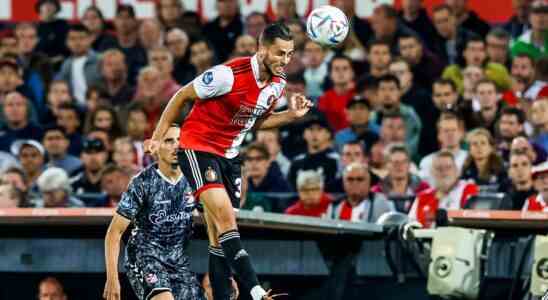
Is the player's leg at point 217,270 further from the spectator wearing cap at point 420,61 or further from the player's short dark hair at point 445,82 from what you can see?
the spectator wearing cap at point 420,61

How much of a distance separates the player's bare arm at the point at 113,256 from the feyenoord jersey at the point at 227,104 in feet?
2.53

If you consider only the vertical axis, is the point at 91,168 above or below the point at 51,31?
below

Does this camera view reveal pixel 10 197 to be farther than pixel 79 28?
No

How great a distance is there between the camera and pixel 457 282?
14320mm

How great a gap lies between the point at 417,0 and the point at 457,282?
6.18 m

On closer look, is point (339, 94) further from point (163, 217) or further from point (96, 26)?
point (163, 217)

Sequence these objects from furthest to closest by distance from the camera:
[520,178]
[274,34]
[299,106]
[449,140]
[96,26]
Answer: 1. [96,26]
2. [449,140]
3. [520,178]
4. [299,106]
5. [274,34]

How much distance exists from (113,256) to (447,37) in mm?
7870

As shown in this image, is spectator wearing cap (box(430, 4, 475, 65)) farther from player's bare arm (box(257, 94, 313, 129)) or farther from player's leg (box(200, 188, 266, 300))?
player's leg (box(200, 188, 266, 300))

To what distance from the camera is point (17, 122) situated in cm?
1952

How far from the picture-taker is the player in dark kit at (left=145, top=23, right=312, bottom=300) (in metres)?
12.8

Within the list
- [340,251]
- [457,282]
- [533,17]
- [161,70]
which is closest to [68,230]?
[340,251]

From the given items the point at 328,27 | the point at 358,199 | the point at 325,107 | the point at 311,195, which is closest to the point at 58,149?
the point at 325,107

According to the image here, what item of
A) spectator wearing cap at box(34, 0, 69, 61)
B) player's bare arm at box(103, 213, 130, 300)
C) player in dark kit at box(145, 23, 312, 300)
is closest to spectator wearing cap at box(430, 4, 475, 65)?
spectator wearing cap at box(34, 0, 69, 61)
